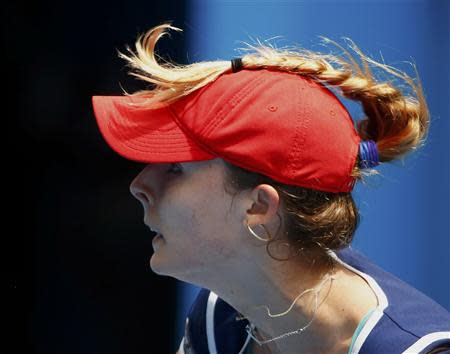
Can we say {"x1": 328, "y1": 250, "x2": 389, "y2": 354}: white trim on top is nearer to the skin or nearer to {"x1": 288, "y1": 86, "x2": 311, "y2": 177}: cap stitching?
the skin

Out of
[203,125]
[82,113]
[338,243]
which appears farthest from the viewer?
[82,113]

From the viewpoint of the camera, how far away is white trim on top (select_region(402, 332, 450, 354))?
2.79 ft

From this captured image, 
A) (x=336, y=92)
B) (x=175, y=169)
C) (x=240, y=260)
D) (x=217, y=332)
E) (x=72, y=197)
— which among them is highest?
(x=336, y=92)

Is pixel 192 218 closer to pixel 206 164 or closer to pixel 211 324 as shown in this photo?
pixel 206 164

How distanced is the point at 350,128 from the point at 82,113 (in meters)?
0.60

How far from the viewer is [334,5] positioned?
4.38 ft

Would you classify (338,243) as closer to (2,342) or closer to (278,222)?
(278,222)

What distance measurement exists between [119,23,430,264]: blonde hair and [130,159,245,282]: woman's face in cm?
4

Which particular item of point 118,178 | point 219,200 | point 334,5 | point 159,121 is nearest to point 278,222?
point 219,200

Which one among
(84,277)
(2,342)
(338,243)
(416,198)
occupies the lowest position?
(2,342)

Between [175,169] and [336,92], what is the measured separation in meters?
0.28

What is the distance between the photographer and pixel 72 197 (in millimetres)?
1309

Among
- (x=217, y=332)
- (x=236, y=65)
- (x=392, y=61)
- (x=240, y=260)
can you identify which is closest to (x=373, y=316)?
(x=240, y=260)

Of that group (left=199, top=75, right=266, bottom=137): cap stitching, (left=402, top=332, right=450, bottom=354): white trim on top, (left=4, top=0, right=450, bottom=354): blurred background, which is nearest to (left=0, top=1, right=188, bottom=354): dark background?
(left=4, top=0, right=450, bottom=354): blurred background
